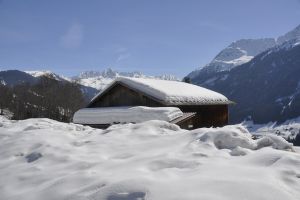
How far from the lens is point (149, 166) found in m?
5.21

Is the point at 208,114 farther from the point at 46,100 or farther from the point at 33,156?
the point at 46,100

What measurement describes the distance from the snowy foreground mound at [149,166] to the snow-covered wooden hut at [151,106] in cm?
969

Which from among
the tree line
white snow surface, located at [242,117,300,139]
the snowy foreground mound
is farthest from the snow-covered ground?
the snowy foreground mound

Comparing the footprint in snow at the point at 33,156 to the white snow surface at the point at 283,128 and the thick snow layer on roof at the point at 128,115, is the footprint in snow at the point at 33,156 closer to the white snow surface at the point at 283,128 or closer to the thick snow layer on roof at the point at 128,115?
the thick snow layer on roof at the point at 128,115

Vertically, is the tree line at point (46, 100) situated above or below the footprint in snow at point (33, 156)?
above

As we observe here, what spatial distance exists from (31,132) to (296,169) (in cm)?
568

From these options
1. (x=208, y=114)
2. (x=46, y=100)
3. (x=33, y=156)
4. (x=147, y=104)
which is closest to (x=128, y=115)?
(x=147, y=104)

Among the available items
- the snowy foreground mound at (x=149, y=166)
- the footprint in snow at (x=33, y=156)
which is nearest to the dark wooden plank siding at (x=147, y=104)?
the snowy foreground mound at (x=149, y=166)

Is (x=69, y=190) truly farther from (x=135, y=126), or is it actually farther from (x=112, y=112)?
(x=112, y=112)

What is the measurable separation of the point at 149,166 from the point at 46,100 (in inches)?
2906

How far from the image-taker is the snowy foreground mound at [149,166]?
419 cm

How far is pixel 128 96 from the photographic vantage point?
906 inches

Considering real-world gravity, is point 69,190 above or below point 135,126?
below

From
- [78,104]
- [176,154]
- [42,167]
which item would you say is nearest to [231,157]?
[176,154]
